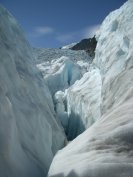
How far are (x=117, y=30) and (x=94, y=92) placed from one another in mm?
2865

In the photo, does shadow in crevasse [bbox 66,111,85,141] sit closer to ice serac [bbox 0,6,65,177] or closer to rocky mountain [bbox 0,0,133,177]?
rocky mountain [bbox 0,0,133,177]

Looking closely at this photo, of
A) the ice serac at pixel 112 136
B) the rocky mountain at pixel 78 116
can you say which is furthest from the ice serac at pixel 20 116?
the ice serac at pixel 112 136

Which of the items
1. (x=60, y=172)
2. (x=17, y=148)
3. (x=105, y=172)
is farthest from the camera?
(x=17, y=148)

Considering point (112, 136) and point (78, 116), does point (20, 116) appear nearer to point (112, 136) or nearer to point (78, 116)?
point (112, 136)

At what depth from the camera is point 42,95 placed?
7703 mm

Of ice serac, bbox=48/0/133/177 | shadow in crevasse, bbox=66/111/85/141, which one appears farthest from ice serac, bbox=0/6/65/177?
shadow in crevasse, bbox=66/111/85/141

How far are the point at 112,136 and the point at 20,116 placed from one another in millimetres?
1964

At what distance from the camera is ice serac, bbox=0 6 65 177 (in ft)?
13.3

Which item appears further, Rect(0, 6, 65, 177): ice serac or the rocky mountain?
Rect(0, 6, 65, 177): ice serac

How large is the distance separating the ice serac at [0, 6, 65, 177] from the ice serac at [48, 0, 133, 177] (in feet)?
1.30

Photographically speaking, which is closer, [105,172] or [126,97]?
[105,172]

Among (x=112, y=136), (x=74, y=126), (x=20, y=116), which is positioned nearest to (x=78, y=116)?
(x=74, y=126)

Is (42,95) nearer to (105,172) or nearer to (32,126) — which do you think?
(32,126)

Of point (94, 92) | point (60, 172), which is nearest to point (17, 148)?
point (60, 172)
